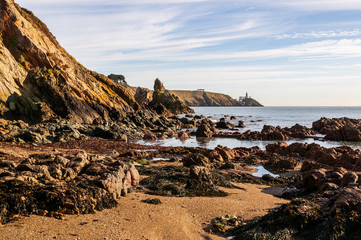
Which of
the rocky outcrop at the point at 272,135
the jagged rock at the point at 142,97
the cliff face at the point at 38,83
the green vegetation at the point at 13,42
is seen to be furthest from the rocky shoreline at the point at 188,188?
the jagged rock at the point at 142,97

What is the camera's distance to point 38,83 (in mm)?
39688

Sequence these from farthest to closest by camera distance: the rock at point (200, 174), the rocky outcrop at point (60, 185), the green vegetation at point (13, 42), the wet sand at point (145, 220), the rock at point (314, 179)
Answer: the green vegetation at point (13, 42) < the rock at point (200, 174) < the rock at point (314, 179) < the rocky outcrop at point (60, 185) < the wet sand at point (145, 220)

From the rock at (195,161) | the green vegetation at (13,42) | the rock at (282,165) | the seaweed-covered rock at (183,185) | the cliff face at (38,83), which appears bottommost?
the rock at (282,165)

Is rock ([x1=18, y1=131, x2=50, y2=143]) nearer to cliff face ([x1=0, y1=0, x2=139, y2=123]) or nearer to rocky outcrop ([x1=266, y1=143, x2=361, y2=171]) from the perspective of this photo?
cliff face ([x1=0, y1=0, x2=139, y2=123])

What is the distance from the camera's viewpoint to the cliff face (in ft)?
117

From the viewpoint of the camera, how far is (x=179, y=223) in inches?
339

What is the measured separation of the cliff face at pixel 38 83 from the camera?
35.7 metres

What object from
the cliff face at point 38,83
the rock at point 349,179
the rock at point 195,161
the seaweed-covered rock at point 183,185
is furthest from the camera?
the cliff face at point 38,83

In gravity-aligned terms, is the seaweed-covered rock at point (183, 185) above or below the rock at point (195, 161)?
below

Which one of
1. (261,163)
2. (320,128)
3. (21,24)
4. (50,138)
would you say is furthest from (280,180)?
(21,24)

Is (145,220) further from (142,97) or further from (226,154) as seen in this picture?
(142,97)

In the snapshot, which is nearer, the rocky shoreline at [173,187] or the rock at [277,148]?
the rocky shoreline at [173,187]

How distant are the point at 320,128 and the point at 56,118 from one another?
4601 cm

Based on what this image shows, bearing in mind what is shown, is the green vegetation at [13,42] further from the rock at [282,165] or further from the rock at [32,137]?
the rock at [282,165]
